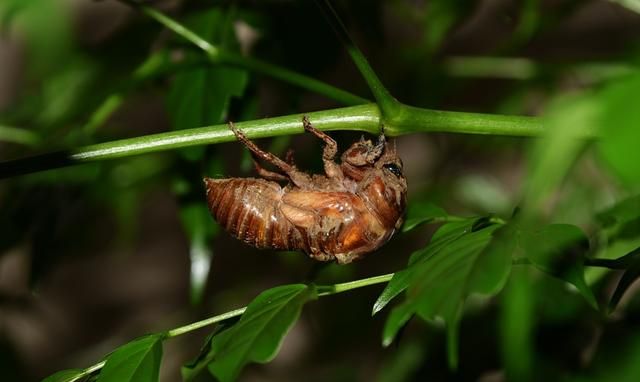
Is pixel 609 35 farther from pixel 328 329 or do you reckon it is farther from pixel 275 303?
pixel 275 303

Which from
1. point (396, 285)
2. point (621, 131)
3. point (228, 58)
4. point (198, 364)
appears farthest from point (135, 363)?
point (621, 131)

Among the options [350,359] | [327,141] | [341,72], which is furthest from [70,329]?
[327,141]

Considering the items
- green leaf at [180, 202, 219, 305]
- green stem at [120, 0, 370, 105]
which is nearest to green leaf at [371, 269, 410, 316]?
green stem at [120, 0, 370, 105]

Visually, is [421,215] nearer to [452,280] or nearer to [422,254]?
[422,254]

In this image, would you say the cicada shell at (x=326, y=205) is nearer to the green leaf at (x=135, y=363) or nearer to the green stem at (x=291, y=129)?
the green stem at (x=291, y=129)

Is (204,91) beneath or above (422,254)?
above

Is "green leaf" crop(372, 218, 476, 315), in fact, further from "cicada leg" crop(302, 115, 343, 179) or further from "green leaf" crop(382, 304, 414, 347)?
"cicada leg" crop(302, 115, 343, 179)
